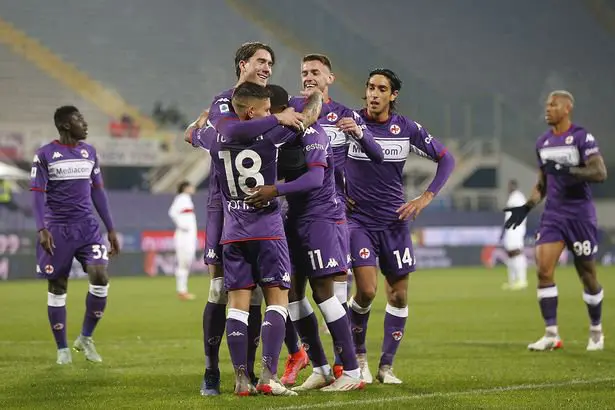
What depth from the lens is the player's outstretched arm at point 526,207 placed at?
12000 millimetres

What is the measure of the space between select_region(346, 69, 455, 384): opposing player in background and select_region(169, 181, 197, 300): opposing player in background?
13.1 meters

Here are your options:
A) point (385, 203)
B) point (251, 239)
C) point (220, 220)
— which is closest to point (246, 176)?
point (251, 239)

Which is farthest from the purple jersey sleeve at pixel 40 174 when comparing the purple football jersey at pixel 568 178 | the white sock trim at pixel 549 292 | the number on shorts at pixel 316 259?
the white sock trim at pixel 549 292

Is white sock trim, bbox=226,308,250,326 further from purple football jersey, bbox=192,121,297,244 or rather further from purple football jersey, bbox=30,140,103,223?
purple football jersey, bbox=30,140,103,223

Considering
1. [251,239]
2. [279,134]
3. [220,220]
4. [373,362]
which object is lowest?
[373,362]

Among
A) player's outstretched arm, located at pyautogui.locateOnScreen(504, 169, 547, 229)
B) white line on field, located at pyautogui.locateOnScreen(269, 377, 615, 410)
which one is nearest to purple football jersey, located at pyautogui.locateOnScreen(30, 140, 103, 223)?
player's outstretched arm, located at pyautogui.locateOnScreen(504, 169, 547, 229)

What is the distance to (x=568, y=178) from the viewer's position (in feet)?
39.9

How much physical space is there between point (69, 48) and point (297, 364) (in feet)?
93.2

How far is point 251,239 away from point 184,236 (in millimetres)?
15602

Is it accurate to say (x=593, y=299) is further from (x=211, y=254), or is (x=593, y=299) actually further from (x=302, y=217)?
(x=211, y=254)

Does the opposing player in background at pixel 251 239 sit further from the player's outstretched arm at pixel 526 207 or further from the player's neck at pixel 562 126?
the player's neck at pixel 562 126

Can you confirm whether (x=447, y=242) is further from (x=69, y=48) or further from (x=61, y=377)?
(x=61, y=377)

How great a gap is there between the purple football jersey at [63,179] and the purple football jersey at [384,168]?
10.3ft

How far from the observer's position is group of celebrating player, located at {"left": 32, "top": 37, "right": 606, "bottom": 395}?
761cm
